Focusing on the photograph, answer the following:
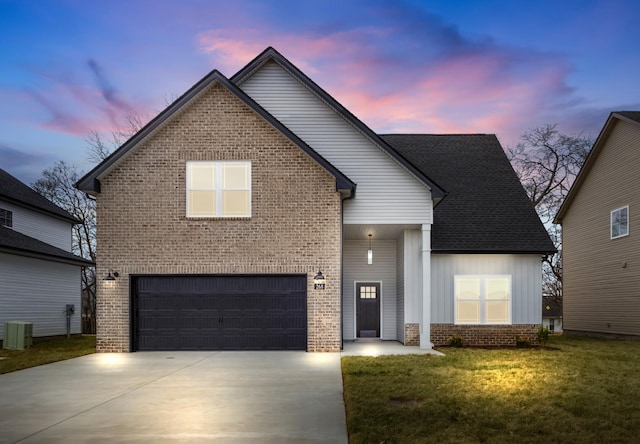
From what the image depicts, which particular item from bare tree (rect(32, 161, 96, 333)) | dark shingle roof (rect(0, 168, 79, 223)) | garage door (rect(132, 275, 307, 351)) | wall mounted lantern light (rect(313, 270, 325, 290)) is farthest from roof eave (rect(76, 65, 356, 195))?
bare tree (rect(32, 161, 96, 333))

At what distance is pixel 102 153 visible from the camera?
3775cm

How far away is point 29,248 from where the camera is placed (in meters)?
22.8

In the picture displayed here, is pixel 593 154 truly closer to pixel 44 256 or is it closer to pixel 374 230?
pixel 374 230

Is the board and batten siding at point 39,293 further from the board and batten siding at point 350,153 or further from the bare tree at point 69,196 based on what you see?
the bare tree at point 69,196

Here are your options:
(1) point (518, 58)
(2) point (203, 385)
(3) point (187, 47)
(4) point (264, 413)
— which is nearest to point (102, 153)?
(3) point (187, 47)

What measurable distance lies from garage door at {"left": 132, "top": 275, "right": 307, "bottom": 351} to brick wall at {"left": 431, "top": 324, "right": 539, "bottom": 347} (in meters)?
4.87

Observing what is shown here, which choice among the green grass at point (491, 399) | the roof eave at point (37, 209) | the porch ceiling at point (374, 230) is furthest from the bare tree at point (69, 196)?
the green grass at point (491, 399)

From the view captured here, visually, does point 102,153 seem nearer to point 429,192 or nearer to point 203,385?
point 429,192

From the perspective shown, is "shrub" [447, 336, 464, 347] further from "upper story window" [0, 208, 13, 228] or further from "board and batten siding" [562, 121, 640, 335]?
"upper story window" [0, 208, 13, 228]

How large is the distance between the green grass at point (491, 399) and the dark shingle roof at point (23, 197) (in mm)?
17701

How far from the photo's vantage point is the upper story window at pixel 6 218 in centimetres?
2395

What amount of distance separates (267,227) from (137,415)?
908cm

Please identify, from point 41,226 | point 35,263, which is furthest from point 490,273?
point 41,226

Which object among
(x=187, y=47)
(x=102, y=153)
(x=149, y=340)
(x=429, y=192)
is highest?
(x=187, y=47)
